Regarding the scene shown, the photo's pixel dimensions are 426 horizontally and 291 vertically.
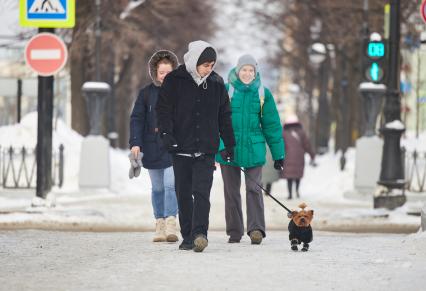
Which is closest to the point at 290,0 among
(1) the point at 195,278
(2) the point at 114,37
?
(2) the point at 114,37

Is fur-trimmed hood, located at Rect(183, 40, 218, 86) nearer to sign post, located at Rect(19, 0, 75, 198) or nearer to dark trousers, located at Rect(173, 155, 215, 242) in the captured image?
dark trousers, located at Rect(173, 155, 215, 242)

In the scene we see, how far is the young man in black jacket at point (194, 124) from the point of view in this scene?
1010 centimetres

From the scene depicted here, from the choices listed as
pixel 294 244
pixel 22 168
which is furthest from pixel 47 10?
pixel 22 168

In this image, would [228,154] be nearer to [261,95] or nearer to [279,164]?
[279,164]

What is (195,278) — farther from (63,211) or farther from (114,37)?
(114,37)

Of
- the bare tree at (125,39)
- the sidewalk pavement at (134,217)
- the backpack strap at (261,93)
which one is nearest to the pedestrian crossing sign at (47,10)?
the sidewalk pavement at (134,217)

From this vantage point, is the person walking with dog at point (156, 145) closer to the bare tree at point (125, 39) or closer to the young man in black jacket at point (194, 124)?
Result: the young man in black jacket at point (194, 124)

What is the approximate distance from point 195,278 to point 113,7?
25655mm

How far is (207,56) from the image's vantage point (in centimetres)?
1004

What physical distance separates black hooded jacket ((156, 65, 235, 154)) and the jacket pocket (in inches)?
36.3

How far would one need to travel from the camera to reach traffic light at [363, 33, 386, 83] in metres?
17.8

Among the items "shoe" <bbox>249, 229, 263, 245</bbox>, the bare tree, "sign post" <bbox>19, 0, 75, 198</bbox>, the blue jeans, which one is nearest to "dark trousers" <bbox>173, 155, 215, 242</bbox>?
"shoe" <bbox>249, 229, 263, 245</bbox>

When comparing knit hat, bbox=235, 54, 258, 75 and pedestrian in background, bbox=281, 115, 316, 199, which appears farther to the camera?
pedestrian in background, bbox=281, 115, 316, 199

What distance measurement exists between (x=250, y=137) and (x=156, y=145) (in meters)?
0.90
